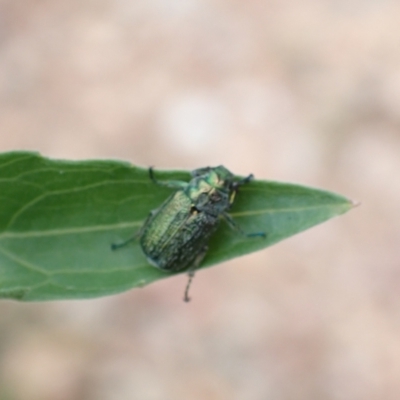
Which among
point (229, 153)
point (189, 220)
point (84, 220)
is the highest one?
point (84, 220)

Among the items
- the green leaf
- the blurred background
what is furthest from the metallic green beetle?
the blurred background

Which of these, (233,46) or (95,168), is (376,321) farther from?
(95,168)

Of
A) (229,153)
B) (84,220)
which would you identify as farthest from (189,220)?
(229,153)

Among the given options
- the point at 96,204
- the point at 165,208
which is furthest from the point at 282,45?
the point at 96,204

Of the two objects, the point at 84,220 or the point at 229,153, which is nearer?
the point at 84,220

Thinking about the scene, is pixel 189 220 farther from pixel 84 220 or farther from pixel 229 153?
pixel 229 153

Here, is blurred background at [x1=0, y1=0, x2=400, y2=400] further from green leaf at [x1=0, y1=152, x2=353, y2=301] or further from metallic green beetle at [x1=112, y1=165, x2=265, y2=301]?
green leaf at [x1=0, y1=152, x2=353, y2=301]
